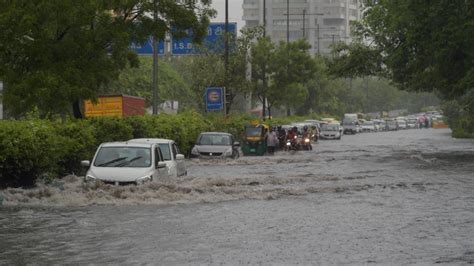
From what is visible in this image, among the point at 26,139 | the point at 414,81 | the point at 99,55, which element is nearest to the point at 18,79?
the point at 99,55

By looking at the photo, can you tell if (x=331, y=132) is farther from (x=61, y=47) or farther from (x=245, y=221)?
(x=245, y=221)

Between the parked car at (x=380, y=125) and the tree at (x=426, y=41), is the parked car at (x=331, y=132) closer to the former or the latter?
the tree at (x=426, y=41)

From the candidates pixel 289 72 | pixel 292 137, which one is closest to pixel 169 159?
pixel 292 137

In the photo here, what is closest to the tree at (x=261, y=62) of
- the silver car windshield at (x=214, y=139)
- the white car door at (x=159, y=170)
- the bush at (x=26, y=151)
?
the silver car windshield at (x=214, y=139)

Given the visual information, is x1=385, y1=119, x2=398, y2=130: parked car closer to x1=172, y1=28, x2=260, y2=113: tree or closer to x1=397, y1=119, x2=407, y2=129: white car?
x1=397, y1=119, x2=407, y2=129: white car

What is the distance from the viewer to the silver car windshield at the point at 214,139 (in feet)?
142

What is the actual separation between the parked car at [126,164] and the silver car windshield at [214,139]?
18.4m

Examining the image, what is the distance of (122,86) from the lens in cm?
7619

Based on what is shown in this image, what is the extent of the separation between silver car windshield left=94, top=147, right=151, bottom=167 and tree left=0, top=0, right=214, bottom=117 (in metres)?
5.17

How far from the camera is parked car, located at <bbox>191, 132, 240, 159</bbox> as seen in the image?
42594mm

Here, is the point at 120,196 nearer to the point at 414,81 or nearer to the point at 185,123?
the point at 185,123

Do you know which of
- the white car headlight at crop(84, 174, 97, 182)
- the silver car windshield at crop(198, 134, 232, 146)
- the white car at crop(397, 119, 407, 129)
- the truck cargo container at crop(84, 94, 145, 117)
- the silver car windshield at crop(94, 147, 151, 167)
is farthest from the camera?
the white car at crop(397, 119, 407, 129)

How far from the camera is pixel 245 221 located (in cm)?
1898

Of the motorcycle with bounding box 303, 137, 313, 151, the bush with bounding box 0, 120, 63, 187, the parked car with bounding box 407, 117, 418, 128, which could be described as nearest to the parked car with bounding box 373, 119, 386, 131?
the parked car with bounding box 407, 117, 418, 128
